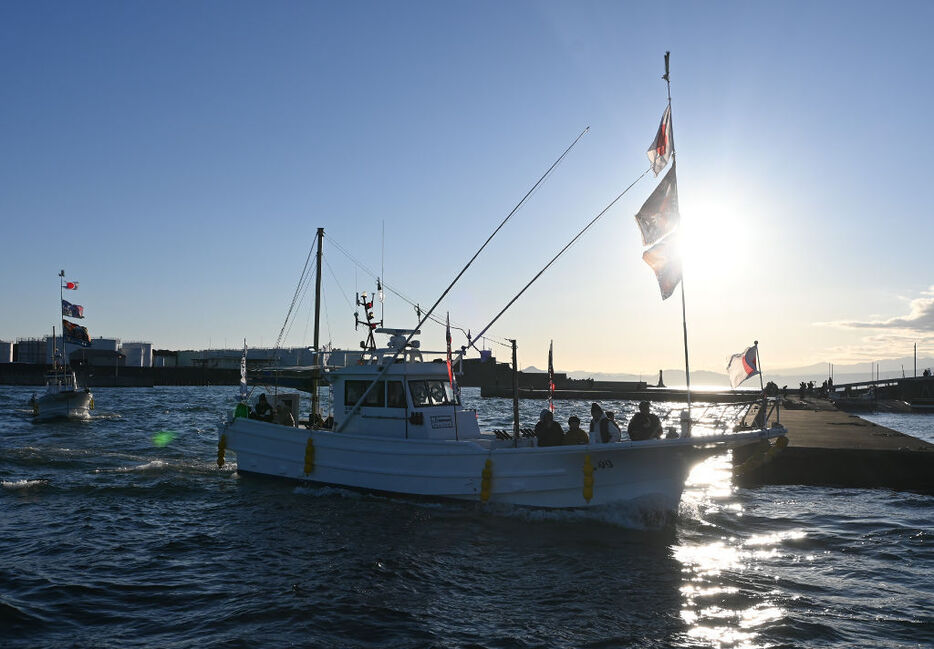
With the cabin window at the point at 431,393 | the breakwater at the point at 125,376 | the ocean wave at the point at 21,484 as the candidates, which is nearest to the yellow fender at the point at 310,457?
the cabin window at the point at 431,393

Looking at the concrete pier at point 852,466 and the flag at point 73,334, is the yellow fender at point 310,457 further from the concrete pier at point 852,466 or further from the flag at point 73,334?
the flag at point 73,334

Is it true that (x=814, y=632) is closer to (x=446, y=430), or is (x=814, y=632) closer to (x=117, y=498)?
(x=446, y=430)

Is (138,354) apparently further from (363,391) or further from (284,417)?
(363,391)

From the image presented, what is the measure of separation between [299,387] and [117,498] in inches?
221

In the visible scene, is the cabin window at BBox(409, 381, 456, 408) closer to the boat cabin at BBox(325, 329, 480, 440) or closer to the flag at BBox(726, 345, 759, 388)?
the boat cabin at BBox(325, 329, 480, 440)

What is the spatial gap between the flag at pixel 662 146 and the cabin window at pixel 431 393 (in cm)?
715

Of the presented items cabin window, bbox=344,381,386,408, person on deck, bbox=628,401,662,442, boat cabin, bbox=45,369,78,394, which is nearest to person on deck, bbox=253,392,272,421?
cabin window, bbox=344,381,386,408

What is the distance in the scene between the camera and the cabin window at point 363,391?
16.4 meters

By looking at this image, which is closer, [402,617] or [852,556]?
[402,617]

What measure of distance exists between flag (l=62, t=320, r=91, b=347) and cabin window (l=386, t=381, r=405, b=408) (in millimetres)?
28267

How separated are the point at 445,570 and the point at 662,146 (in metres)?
9.39

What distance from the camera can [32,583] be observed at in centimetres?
1005

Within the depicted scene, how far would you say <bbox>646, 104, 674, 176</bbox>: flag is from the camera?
44.6 ft

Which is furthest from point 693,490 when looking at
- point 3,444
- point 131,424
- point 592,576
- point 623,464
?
point 131,424
